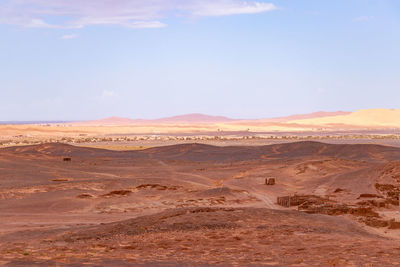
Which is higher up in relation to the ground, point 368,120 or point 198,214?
point 368,120

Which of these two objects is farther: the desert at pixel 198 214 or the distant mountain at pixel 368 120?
the distant mountain at pixel 368 120

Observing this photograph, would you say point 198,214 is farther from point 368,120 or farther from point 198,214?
point 368,120

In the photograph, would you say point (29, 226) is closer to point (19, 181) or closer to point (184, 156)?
point (19, 181)

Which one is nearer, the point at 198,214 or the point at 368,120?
the point at 198,214

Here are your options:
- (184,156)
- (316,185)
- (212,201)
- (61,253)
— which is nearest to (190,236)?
(61,253)

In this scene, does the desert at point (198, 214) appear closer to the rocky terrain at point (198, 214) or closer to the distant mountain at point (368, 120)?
the rocky terrain at point (198, 214)

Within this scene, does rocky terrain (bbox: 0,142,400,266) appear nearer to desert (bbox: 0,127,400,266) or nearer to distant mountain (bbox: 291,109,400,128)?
desert (bbox: 0,127,400,266)

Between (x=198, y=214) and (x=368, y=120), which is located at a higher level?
(x=368, y=120)

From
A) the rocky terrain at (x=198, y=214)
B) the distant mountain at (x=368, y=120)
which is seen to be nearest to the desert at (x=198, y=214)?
the rocky terrain at (x=198, y=214)

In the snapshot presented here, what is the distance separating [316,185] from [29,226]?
1612 cm

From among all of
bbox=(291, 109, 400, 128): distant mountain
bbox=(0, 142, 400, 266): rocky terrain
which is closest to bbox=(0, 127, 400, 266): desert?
bbox=(0, 142, 400, 266): rocky terrain

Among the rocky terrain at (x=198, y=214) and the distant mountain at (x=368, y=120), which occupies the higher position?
the distant mountain at (x=368, y=120)

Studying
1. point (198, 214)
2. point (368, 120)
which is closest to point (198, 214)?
point (198, 214)

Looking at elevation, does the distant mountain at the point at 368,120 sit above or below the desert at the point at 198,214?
above
